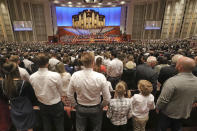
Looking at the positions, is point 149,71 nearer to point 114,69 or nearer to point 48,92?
point 114,69

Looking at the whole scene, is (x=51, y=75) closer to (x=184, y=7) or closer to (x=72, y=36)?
(x=184, y=7)

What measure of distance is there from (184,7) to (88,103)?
19.6 metres

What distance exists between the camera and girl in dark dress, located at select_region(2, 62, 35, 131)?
1.39 metres

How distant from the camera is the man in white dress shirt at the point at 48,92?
1518 millimetres

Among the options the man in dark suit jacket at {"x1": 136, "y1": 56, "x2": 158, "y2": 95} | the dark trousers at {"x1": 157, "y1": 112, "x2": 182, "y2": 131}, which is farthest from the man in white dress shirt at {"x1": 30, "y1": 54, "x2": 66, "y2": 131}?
the man in dark suit jacket at {"x1": 136, "y1": 56, "x2": 158, "y2": 95}

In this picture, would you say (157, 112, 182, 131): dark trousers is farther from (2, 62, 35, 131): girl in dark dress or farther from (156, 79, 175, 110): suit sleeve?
(2, 62, 35, 131): girl in dark dress

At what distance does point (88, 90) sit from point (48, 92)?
0.59 metres

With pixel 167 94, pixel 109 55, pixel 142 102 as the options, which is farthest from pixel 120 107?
pixel 109 55

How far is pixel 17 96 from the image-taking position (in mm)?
1499

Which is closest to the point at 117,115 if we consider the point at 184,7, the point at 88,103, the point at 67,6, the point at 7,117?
the point at 88,103

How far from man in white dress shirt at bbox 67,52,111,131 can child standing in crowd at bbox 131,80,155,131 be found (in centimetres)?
49

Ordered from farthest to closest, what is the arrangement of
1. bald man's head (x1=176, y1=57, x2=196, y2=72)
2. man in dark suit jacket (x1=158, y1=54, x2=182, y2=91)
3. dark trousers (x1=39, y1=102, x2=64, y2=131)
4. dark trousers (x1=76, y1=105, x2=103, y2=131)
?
man in dark suit jacket (x1=158, y1=54, x2=182, y2=91), dark trousers (x1=39, y1=102, x2=64, y2=131), dark trousers (x1=76, y1=105, x2=103, y2=131), bald man's head (x1=176, y1=57, x2=196, y2=72)

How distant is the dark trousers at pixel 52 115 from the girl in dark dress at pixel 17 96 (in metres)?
0.19

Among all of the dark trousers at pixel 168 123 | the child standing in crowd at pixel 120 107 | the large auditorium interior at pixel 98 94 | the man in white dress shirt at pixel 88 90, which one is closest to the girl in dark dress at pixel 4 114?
the large auditorium interior at pixel 98 94
